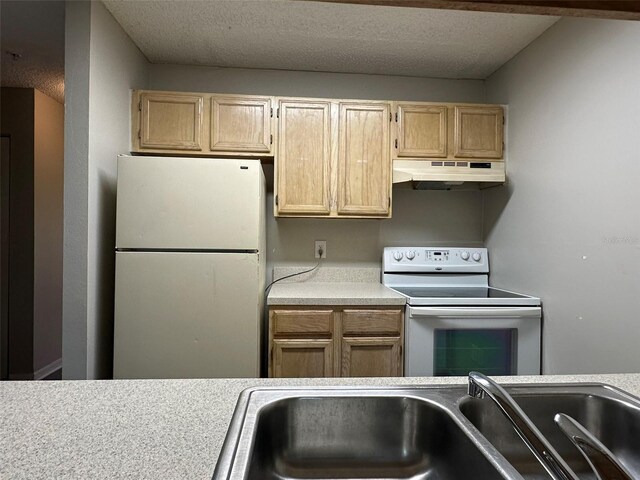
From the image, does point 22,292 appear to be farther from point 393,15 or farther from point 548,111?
point 548,111

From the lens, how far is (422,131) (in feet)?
8.00

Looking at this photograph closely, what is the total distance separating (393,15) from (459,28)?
42 cm

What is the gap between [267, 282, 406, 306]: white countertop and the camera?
211cm

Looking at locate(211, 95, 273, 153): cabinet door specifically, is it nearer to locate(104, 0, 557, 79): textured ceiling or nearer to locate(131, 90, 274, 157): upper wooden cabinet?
locate(131, 90, 274, 157): upper wooden cabinet

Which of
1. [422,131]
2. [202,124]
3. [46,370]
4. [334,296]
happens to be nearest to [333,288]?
[334,296]

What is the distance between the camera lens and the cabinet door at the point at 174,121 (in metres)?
2.30

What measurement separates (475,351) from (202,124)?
7.01ft

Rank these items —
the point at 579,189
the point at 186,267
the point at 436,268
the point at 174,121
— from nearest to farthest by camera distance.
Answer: the point at 579,189
the point at 186,267
the point at 174,121
the point at 436,268

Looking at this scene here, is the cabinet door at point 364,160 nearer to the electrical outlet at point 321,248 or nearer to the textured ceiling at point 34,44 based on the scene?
the electrical outlet at point 321,248

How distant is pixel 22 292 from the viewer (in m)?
3.05

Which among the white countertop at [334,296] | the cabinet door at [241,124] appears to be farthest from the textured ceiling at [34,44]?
the white countertop at [334,296]

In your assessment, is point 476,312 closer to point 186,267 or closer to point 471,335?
point 471,335

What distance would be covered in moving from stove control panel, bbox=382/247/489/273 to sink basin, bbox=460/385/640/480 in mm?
1825

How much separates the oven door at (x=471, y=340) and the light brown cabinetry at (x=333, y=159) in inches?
30.3
